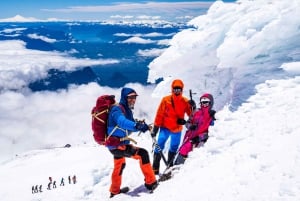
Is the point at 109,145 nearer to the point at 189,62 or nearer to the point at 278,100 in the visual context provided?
the point at 278,100

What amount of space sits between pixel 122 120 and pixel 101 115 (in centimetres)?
67

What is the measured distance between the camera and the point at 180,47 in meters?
22.3

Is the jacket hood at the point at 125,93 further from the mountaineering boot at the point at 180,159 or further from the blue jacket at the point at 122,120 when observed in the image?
the mountaineering boot at the point at 180,159

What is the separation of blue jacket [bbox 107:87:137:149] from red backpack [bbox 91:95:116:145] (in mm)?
156

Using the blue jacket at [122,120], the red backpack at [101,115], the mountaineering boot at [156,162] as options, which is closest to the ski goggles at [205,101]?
the mountaineering boot at [156,162]

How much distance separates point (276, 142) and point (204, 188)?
4.62 ft

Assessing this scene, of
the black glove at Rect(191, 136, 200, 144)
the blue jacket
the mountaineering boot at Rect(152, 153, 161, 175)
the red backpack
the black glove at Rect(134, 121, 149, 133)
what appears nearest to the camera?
the black glove at Rect(134, 121, 149, 133)

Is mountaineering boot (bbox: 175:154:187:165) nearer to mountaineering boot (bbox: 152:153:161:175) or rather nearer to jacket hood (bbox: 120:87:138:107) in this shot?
mountaineering boot (bbox: 152:153:161:175)

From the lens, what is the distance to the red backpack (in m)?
7.61

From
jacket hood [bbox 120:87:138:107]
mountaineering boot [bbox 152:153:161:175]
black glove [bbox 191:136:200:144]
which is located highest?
jacket hood [bbox 120:87:138:107]

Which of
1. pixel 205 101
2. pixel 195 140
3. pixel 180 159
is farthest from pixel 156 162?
pixel 205 101

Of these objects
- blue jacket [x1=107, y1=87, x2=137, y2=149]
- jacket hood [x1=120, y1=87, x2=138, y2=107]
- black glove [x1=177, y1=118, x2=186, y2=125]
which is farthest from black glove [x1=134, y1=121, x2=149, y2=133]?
black glove [x1=177, y1=118, x2=186, y2=125]

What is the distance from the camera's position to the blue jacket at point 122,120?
23.4 feet

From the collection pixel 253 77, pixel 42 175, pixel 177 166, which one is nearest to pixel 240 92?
pixel 253 77
